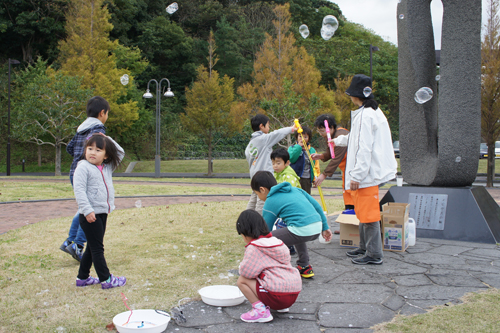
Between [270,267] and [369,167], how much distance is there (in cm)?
183

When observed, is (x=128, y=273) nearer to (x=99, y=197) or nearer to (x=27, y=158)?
(x=99, y=197)

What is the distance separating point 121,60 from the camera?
33.2 meters

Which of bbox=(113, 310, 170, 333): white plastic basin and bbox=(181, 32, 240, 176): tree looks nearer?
bbox=(113, 310, 170, 333): white plastic basin

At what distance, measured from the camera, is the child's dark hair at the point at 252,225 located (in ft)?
9.84

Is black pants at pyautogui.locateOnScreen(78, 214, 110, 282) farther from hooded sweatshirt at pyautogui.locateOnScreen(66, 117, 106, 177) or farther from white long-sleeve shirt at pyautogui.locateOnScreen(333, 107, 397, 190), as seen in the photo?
white long-sleeve shirt at pyautogui.locateOnScreen(333, 107, 397, 190)

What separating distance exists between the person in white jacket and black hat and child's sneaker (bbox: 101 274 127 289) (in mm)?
2318

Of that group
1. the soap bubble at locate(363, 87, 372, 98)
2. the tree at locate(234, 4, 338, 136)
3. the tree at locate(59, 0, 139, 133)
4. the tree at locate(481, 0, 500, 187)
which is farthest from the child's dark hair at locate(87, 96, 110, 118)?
the tree at locate(59, 0, 139, 133)

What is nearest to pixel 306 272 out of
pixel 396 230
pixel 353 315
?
pixel 353 315

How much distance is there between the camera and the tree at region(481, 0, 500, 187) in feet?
52.3

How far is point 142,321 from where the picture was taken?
269 centimetres

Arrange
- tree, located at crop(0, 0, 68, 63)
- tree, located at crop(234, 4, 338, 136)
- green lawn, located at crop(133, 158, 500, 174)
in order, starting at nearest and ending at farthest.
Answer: tree, located at crop(234, 4, 338, 136)
green lawn, located at crop(133, 158, 500, 174)
tree, located at crop(0, 0, 68, 63)

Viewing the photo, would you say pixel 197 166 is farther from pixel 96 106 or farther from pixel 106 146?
pixel 106 146

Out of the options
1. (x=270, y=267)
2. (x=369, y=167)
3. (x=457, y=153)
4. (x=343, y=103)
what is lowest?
(x=270, y=267)

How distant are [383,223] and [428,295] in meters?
1.58
